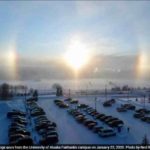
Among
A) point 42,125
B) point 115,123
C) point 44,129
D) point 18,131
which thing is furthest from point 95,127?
point 18,131

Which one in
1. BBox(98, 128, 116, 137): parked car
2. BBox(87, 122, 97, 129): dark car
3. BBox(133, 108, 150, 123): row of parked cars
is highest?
BBox(133, 108, 150, 123): row of parked cars

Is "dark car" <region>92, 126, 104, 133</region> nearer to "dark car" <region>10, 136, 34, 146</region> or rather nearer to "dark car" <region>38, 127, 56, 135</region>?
"dark car" <region>38, 127, 56, 135</region>

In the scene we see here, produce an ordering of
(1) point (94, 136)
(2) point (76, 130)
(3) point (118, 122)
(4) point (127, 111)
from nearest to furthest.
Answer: (1) point (94, 136) → (2) point (76, 130) → (3) point (118, 122) → (4) point (127, 111)

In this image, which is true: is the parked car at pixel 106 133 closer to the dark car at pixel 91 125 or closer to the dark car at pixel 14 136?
the dark car at pixel 91 125

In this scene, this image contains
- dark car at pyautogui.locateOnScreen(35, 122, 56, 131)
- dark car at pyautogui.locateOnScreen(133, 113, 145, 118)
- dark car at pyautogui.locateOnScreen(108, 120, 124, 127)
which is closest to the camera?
dark car at pyautogui.locateOnScreen(35, 122, 56, 131)

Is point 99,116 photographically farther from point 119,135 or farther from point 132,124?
point 119,135

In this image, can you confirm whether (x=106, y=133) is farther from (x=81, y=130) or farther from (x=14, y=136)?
(x=14, y=136)

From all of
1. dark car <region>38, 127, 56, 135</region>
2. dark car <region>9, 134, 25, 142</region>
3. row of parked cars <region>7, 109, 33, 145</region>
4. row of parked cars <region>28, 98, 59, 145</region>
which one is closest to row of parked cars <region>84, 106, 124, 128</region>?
row of parked cars <region>28, 98, 59, 145</region>

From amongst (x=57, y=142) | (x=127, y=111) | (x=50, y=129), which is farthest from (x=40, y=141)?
(x=127, y=111)

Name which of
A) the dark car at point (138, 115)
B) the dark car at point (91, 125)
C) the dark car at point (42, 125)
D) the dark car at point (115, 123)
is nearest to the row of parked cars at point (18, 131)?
the dark car at point (42, 125)
